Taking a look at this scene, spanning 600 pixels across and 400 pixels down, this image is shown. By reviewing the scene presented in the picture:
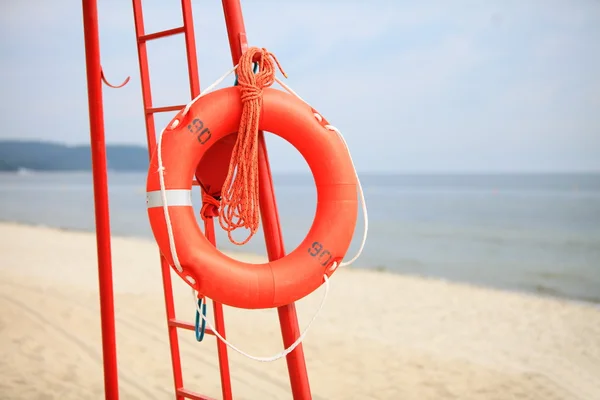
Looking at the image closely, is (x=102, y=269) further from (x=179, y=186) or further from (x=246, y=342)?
(x=246, y=342)

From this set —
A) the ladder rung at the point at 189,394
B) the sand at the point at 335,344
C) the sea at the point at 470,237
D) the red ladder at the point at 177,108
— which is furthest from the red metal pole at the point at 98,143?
the sea at the point at 470,237

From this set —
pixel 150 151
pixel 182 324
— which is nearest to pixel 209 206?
pixel 150 151

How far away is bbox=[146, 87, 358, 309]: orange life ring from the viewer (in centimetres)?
155

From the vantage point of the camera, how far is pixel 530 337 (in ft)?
14.1

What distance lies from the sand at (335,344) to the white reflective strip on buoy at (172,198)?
Answer: 1.54m

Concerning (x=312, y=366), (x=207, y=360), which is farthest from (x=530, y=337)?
(x=207, y=360)

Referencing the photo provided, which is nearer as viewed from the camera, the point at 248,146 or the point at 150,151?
the point at 248,146

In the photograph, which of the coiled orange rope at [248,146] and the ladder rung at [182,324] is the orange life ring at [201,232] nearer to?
the coiled orange rope at [248,146]

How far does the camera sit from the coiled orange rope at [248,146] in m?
1.57

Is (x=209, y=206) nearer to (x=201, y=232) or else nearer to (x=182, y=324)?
(x=201, y=232)

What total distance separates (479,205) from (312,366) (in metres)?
17.0

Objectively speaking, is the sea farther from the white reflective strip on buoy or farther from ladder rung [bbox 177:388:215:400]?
the white reflective strip on buoy

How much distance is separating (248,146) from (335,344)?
2.46 m

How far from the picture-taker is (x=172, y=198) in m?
1.55
